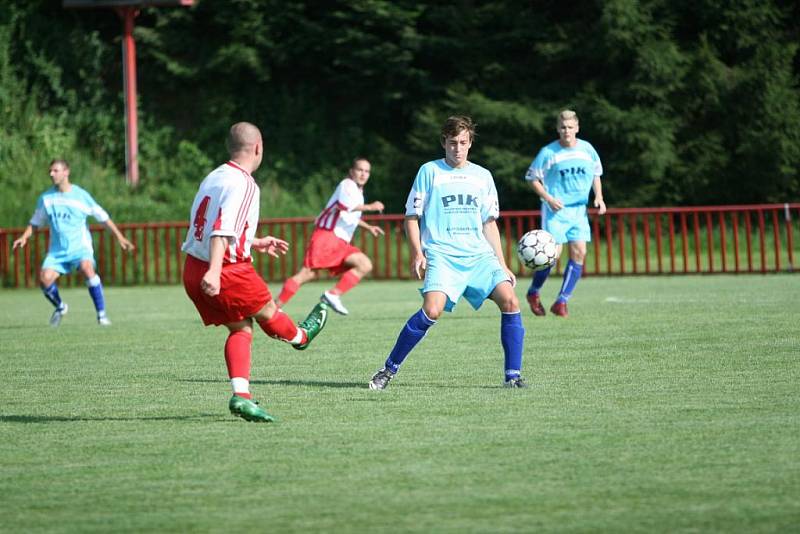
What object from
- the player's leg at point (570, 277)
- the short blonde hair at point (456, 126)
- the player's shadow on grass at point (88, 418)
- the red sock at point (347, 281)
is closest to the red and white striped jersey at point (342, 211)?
the red sock at point (347, 281)

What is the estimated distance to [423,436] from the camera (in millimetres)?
6176

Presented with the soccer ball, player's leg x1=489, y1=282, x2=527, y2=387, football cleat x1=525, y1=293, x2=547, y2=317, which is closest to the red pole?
football cleat x1=525, y1=293, x2=547, y2=317

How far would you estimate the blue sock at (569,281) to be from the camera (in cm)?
1305

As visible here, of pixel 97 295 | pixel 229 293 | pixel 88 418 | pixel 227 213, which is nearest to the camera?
pixel 227 213

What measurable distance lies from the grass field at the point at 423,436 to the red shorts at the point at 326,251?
2562 millimetres

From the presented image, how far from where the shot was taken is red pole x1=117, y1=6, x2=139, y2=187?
29.1m

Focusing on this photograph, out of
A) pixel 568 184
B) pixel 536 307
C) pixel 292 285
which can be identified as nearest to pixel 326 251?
pixel 292 285

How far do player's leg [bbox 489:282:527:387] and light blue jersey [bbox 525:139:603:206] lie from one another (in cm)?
581

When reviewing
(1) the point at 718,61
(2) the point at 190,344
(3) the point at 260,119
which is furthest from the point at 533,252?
(3) the point at 260,119

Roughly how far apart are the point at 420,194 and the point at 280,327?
140cm

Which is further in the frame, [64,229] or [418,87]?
[418,87]

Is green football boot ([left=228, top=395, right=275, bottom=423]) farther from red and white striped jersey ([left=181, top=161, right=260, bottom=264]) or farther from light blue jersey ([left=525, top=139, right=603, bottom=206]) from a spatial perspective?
light blue jersey ([left=525, top=139, right=603, bottom=206])

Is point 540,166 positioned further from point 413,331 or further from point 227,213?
point 227,213

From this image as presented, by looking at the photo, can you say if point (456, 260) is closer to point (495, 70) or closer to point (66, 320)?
point (66, 320)
